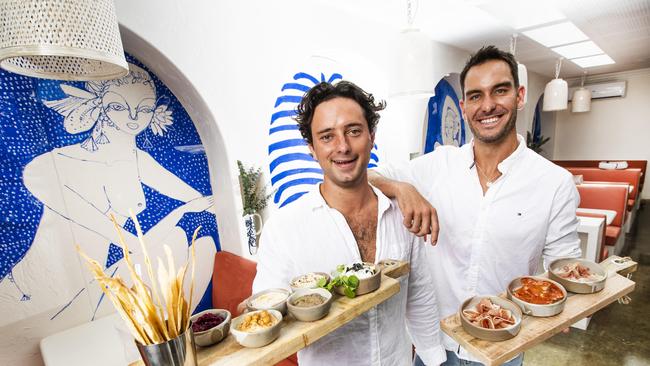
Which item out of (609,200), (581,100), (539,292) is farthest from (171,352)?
(581,100)

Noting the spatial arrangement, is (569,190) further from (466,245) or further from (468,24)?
(468,24)

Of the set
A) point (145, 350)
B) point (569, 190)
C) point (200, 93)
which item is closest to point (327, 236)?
point (145, 350)

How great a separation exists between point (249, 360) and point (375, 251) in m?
0.82

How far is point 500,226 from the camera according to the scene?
173 centimetres

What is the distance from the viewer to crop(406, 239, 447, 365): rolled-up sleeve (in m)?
1.62

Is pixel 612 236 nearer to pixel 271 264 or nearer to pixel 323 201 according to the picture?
pixel 323 201

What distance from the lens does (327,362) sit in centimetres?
137

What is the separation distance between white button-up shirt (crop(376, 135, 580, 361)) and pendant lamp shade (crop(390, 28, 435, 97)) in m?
1.52

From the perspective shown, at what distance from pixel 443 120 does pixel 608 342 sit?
453cm

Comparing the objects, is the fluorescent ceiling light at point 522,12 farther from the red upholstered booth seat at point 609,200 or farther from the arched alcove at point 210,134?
the arched alcove at point 210,134

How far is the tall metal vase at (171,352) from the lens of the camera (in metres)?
0.75

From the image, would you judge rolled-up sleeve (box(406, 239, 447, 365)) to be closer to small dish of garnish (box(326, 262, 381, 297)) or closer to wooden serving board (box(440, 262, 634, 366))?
wooden serving board (box(440, 262, 634, 366))

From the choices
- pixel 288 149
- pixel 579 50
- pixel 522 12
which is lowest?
pixel 288 149

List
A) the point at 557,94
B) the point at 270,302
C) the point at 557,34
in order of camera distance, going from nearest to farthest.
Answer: the point at 270,302 → the point at 557,34 → the point at 557,94
